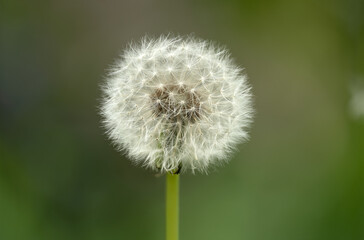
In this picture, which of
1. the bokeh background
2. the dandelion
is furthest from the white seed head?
the bokeh background

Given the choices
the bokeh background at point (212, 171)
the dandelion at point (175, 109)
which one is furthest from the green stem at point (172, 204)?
the bokeh background at point (212, 171)

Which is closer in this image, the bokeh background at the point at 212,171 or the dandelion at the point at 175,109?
the dandelion at the point at 175,109

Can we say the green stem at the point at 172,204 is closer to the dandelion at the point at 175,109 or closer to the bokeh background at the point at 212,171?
the dandelion at the point at 175,109

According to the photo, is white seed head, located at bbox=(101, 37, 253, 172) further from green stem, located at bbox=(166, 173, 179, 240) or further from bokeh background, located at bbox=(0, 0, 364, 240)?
bokeh background, located at bbox=(0, 0, 364, 240)

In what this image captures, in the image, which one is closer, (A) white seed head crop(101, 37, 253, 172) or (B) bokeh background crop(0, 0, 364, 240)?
(A) white seed head crop(101, 37, 253, 172)

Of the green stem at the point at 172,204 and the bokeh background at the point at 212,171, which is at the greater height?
the bokeh background at the point at 212,171

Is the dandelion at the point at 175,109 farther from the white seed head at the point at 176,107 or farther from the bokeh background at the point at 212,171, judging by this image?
the bokeh background at the point at 212,171
